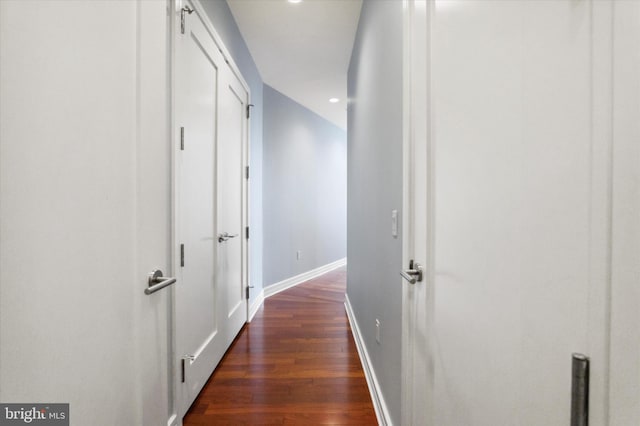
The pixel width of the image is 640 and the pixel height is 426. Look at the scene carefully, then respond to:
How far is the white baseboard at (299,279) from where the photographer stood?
13.0ft

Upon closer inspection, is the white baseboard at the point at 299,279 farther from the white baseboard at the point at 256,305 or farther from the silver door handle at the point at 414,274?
the silver door handle at the point at 414,274

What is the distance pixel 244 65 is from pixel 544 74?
2.94 m

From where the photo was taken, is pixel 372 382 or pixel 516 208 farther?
pixel 372 382

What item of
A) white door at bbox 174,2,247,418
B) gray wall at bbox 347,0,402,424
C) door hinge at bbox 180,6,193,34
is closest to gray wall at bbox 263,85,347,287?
white door at bbox 174,2,247,418

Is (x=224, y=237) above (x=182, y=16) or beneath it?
beneath

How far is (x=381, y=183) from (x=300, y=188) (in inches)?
123

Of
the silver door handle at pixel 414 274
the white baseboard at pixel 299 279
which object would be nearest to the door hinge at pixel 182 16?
the silver door handle at pixel 414 274

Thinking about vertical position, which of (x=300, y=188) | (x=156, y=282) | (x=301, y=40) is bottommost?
(x=156, y=282)

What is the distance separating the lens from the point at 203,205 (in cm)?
188

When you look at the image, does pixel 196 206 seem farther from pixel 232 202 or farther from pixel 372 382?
pixel 372 382

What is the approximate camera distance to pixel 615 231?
0.35 metres

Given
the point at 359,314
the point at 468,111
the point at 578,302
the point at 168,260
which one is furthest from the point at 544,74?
the point at 359,314

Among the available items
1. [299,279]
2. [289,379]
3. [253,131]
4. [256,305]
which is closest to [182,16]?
[253,131]

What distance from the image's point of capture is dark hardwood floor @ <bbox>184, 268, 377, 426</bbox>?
1.65 meters
